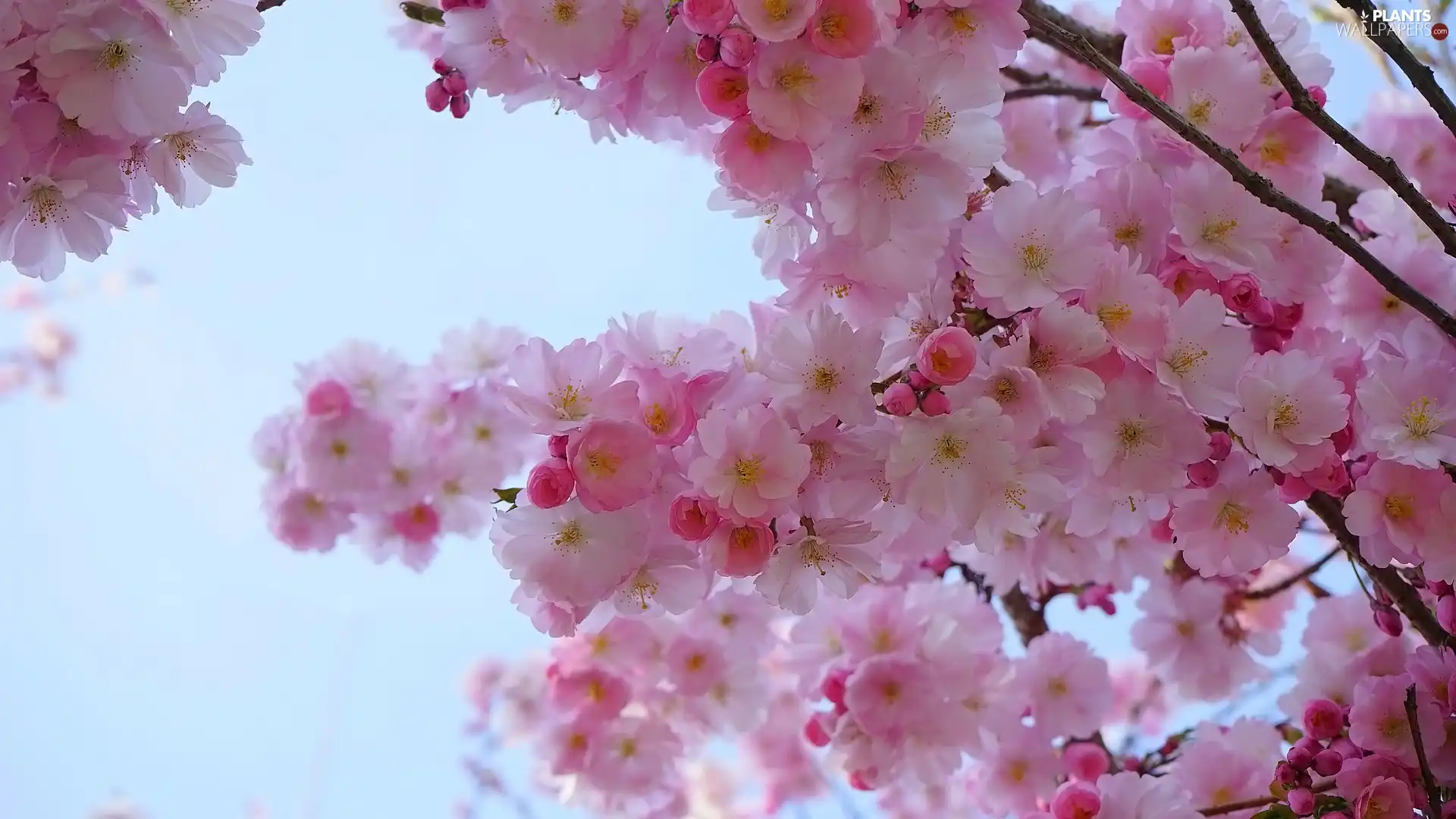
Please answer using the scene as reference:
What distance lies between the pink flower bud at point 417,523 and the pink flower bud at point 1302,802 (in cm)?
139

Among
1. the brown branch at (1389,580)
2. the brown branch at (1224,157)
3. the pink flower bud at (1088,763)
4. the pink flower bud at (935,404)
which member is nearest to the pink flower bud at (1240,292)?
the brown branch at (1224,157)

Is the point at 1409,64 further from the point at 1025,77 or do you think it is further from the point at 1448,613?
the point at 1025,77

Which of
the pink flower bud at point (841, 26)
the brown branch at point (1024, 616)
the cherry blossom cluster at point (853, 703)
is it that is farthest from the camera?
the brown branch at point (1024, 616)

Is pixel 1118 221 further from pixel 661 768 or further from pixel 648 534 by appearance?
pixel 661 768

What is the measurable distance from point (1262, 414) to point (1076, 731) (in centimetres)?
89

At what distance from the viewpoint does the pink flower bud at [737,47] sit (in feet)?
2.84

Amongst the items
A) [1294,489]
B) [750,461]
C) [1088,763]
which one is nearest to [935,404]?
[750,461]

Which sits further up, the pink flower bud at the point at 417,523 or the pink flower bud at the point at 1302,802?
the pink flower bud at the point at 417,523

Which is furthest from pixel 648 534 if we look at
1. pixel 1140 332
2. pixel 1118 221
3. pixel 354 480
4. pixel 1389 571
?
pixel 354 480

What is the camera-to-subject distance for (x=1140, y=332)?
3.06 ft

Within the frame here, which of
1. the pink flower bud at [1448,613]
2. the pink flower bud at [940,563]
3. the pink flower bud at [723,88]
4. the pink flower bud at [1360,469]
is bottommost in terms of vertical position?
the pink flower bud at [1448,613]

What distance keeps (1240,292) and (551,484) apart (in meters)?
0.71

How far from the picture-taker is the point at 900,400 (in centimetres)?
89

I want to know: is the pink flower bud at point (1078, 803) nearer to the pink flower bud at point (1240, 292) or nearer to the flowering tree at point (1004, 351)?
the flowering tree at point (1004, 351)
